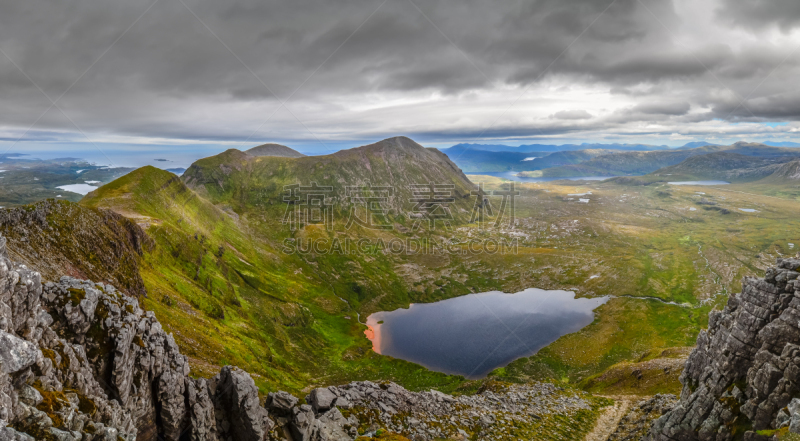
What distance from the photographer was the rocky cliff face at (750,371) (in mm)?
32938

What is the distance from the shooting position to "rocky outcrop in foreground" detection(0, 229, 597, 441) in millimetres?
19833

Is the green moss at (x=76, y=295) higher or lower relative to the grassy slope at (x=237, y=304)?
higher

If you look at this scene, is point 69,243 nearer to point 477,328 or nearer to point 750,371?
point 750,371

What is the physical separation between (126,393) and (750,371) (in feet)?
200

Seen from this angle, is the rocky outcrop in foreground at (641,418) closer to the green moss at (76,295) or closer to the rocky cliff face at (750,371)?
the rocky cliff face at (750,371)

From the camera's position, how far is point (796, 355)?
107 ft

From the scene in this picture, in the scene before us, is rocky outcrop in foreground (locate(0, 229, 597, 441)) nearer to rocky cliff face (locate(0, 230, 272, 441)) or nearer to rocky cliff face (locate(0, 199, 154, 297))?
rocky cliff face (locate(0, 230, 272, 441))

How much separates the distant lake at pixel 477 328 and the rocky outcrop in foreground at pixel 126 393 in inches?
3002

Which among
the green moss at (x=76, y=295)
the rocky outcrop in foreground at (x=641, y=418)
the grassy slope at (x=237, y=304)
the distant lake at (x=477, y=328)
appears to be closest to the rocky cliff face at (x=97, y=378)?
the green moss at (x=76, y=295)

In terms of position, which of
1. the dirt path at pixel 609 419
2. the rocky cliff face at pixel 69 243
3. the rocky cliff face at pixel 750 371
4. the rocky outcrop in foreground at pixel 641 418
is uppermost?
the rocky cliff face at pixel 69 243

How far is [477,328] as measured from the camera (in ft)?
513

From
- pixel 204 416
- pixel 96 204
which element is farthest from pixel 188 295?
pixel 204 416

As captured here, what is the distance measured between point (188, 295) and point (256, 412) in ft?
221

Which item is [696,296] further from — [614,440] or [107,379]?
[107,379]
